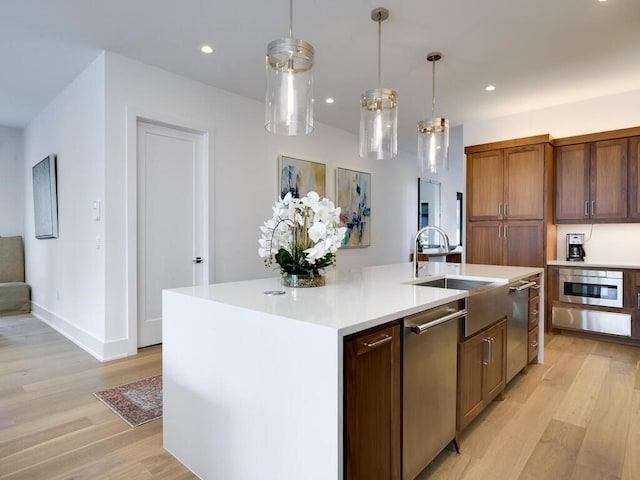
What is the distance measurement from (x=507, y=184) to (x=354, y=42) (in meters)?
2.75

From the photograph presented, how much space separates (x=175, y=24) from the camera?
286 cm

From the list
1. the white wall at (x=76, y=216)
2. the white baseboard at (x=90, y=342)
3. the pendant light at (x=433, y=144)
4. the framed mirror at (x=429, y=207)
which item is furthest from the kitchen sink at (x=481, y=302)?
the framed mirror at (x=429, y=207)

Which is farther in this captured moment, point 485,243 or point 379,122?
point 485,243

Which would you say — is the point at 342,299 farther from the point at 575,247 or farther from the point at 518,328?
the point at 575,247

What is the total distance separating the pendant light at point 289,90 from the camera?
200 centimetres

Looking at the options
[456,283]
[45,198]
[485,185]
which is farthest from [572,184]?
[45,198]

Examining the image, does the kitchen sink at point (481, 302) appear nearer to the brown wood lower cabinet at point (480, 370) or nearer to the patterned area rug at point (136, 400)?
the brown wood lower cabinet at point (480, 370)

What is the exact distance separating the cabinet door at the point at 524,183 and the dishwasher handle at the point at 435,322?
319 cm

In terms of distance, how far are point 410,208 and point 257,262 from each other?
3886mm

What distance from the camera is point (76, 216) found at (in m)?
3.84

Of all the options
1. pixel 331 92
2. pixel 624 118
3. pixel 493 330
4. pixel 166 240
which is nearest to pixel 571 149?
pixel 624 118

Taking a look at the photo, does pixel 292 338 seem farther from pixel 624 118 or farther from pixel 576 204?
pixel 624 118

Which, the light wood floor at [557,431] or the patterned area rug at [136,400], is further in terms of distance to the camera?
the patterned area rug at [136,400]

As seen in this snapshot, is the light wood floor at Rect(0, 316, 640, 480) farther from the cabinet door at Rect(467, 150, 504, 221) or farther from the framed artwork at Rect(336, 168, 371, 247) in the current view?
the framed artwork at Rect(336, 168, 371, 247)
